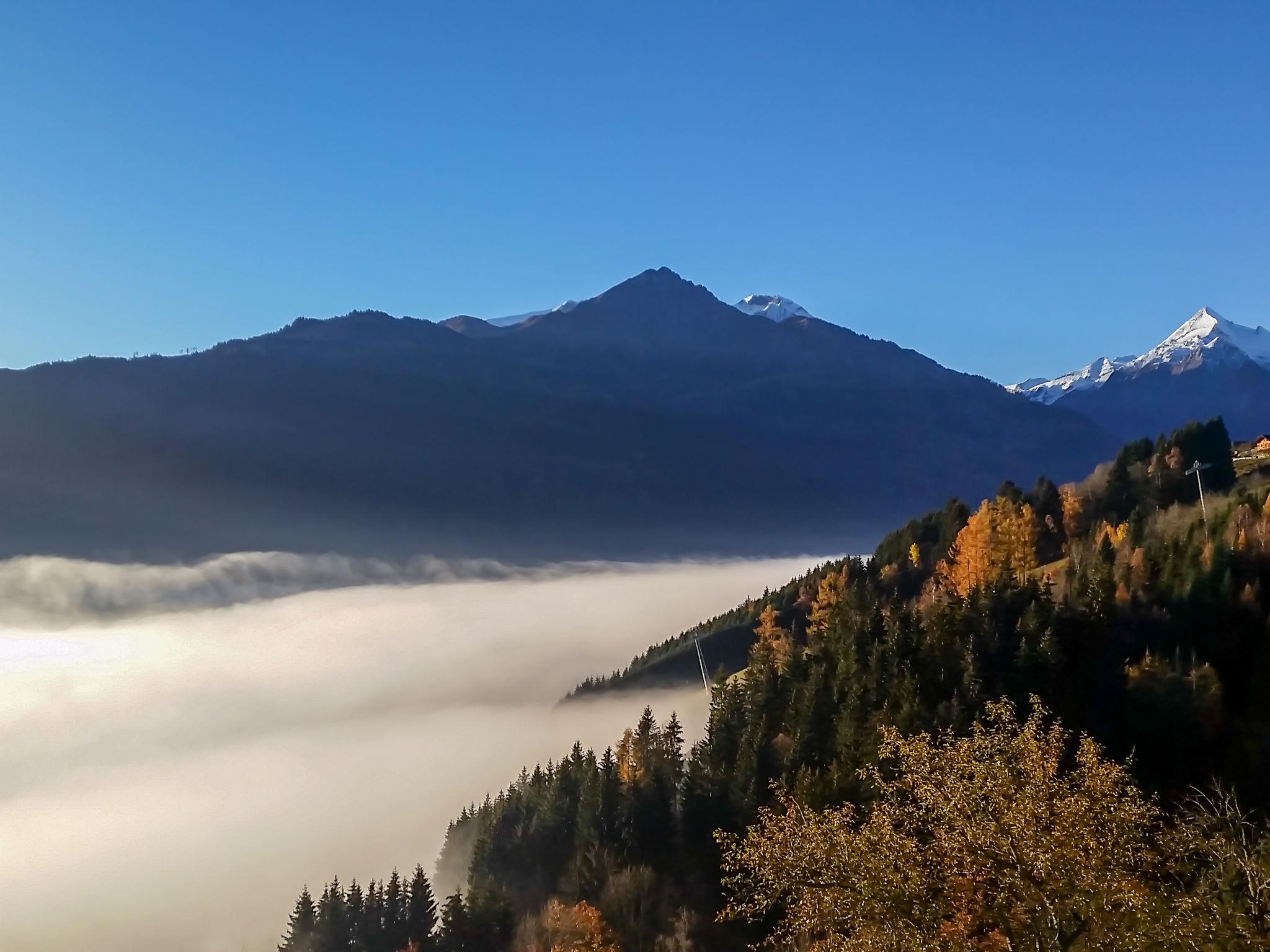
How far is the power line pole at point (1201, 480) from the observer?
4258 inches

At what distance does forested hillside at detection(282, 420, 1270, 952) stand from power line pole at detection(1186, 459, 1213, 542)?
52.1 inches

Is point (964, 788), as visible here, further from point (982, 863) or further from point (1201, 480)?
point (1201, 480)

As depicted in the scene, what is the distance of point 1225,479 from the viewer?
137 metres

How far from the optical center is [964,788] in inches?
1101

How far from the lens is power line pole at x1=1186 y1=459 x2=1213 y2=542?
355ft

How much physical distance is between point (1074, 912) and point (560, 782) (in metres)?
79.0

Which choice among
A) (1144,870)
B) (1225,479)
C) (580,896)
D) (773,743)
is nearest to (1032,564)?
(1225,479)

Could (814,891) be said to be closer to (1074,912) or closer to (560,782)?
(1074,912)

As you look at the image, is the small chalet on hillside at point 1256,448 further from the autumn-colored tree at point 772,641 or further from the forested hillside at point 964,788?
the autumn-colored tree at point 772,641

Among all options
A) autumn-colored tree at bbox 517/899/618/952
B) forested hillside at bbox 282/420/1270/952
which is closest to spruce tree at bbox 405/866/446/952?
forested hillside at bbox 282/420/1270/952

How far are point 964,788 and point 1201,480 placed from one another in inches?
5097

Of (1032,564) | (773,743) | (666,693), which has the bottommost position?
(666,693)

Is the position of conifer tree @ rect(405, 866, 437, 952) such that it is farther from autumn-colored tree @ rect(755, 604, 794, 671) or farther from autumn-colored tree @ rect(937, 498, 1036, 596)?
autumn-colored tree @ rect(937, 498, 1036, 596)

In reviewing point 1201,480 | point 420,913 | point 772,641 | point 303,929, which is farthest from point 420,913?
point 1201,480
